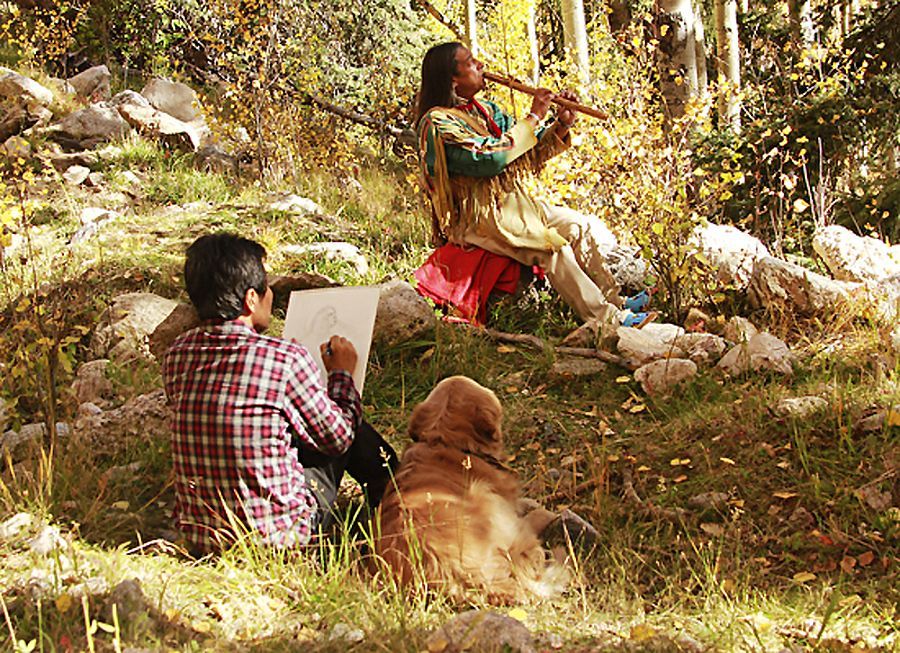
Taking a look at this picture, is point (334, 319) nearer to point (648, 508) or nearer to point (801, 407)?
point (648, 508)

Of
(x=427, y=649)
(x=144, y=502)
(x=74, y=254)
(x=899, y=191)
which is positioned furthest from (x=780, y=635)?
(x=74, y=254)

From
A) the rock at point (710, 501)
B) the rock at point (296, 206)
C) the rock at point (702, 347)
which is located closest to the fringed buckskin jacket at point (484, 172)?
the rock at point (702, 347)

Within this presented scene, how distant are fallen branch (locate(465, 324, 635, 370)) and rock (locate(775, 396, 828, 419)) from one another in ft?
3.26

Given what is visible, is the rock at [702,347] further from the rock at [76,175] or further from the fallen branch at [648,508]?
the rock at [76,175]

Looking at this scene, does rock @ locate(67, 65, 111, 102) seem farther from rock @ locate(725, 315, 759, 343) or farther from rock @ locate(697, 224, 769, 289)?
rock @ locate(725, 315, 759, 343)

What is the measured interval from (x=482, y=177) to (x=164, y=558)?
305 centimetres

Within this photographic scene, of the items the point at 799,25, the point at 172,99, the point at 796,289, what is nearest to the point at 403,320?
the point at 796,289

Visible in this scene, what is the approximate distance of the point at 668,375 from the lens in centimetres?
466

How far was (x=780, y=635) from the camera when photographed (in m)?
2.64

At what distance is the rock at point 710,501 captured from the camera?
11.8ft

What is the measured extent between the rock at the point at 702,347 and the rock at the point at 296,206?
3.84 metres

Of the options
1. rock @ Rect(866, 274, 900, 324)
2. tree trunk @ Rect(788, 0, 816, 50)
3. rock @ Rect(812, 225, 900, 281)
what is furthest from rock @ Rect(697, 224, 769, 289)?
tree trunk @ Rect(788, 0, 816, 50)

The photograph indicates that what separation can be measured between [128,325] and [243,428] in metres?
2.89

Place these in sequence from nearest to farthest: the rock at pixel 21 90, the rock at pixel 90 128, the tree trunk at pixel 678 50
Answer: the tree trunk at pixel 678 50, the rock at pixel 90 128, the rock at pixel 21 90
